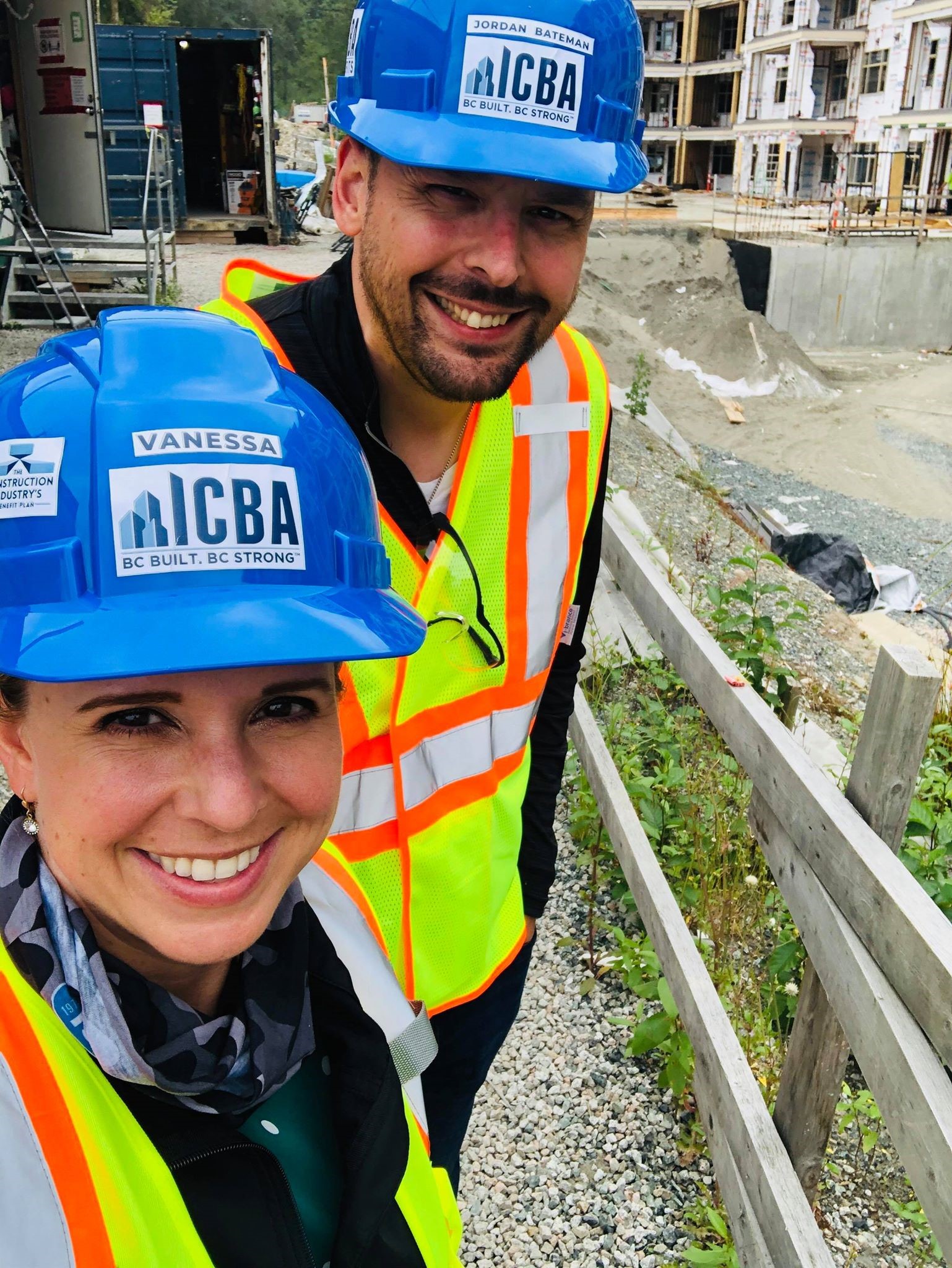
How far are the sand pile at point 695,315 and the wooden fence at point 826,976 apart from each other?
19195 mm

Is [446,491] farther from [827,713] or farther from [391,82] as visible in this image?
[827,713]

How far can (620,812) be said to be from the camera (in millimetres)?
3738

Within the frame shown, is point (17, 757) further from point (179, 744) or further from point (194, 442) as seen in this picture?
point (194, 442)

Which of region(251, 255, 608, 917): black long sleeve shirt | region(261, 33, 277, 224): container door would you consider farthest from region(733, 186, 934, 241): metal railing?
region(251, 255, 608, 917): black long sleeve shirt

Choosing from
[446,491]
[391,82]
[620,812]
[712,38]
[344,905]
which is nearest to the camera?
[344,905]

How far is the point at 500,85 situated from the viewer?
1820 millimetres

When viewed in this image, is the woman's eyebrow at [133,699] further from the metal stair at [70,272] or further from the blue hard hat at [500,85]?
the metal stair at [70,272]

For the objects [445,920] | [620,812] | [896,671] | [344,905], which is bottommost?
[620,812]

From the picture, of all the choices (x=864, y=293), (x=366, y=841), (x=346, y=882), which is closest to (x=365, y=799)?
(x=366, y=841)

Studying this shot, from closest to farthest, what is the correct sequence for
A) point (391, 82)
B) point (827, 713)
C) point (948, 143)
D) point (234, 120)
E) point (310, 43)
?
point (391, 82) < point (827, 713) < point (234, 120) < point (948, 143) < point (310, 43)

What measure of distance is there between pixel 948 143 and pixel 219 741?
161ft

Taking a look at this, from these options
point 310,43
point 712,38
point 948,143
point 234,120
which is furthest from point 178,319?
point 310,43

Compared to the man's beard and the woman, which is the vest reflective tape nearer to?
the woman

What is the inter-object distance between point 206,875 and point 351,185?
1424 mm
